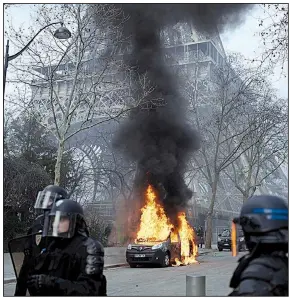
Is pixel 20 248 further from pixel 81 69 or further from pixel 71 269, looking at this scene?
pixel 81 69

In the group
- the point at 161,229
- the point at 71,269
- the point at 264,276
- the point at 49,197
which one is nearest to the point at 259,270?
the point at 264,276

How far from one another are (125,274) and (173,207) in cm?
717

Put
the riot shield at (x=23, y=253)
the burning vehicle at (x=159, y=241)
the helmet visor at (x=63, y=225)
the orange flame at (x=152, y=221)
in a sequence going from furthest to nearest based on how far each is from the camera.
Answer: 1. the orange flame at (x=152, y=221)
2. the burning vehicle at (x=159, y=241)
3. the riot shield at (x=23, y=253)
4. the helmet visor at (x=63, y=225)

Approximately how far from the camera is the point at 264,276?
7.47 feet

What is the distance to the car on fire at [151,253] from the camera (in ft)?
46.3

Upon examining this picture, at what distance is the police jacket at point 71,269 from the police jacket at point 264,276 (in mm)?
1122

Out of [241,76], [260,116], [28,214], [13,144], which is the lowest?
[28,214]

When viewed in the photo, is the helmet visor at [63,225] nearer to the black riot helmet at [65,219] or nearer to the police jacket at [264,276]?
the black riot helmet at [65,219]

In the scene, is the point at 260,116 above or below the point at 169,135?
above

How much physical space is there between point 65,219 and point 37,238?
1.09m

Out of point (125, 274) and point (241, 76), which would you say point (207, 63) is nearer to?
point (241, 76)

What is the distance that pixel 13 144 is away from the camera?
22859mm

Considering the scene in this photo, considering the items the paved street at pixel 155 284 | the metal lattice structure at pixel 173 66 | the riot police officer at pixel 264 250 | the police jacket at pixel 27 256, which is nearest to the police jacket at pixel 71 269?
the police jacket at pixel 27 256

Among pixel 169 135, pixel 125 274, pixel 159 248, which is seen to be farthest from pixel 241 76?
pixel 125 274
